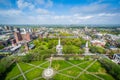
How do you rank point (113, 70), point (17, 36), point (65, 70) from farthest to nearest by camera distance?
point (17, 36), point (65, 70), point (113, 70)

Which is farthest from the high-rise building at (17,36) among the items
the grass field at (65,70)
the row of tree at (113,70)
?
the row of tree at (113,70)

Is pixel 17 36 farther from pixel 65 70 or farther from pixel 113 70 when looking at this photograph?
pixel 113 70

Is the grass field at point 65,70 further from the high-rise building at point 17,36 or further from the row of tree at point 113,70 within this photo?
the high-rise building at point 17,36

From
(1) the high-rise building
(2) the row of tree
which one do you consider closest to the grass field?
(2) the row of tree

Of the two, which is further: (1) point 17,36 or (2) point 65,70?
(1) point 17,36

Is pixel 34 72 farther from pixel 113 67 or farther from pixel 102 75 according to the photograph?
pixel 113 67

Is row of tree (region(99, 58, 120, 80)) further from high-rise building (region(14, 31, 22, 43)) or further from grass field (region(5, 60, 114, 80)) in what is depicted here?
high-rise building (region(14, 31, 22, 43))

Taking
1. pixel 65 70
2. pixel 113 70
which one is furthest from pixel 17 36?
pixel 113 70

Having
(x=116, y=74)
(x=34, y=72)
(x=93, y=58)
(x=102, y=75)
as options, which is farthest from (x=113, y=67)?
(x=34, y=72)

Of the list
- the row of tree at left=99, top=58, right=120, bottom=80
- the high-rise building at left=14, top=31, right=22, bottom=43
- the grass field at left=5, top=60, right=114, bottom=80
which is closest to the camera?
the row of tree at left=99, top=58, right=120, bottom=80
